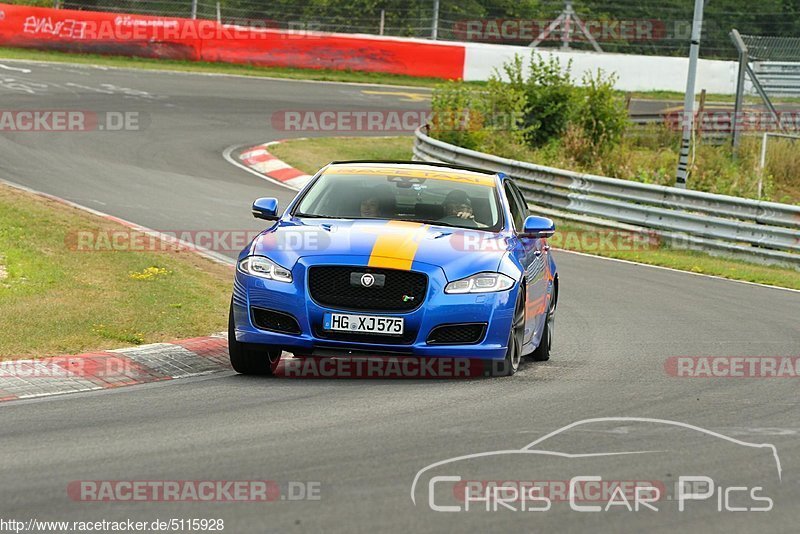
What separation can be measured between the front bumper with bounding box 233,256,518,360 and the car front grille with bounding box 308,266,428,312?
42 mm

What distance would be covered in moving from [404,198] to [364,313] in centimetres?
162

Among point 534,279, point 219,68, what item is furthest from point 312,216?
point 219,68

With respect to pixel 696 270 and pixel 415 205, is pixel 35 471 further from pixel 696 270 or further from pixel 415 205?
pixel 696 270

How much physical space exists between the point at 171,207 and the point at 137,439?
12096 millimetres

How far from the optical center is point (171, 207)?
1875 cm

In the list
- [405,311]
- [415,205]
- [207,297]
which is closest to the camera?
[405,311]

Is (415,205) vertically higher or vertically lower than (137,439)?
higher

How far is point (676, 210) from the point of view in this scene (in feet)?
68.5

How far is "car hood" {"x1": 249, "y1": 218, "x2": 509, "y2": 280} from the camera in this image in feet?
30.0

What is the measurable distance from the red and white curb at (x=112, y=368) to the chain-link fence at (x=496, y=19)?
28.2m

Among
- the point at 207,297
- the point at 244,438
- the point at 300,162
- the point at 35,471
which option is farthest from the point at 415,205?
the point at 300,162

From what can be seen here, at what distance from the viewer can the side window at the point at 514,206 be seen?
1074cm

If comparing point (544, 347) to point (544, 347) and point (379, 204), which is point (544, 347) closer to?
point (544, 347)

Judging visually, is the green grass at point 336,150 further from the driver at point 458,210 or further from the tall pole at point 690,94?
the driver at point 458,210
